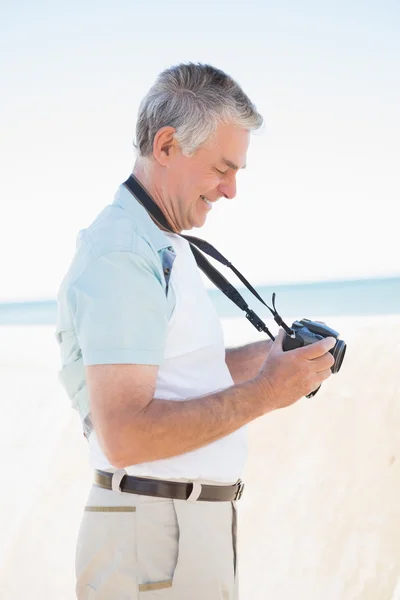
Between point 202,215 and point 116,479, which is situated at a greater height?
point 202,215

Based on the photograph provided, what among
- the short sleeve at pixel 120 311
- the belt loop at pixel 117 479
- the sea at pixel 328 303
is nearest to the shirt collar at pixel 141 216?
the short sleeve at pixel 120 311

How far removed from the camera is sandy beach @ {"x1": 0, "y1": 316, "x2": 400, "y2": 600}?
14.9 ft

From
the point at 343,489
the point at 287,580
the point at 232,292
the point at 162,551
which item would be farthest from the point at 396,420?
the point at 162,551

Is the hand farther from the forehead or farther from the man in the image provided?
the forehead

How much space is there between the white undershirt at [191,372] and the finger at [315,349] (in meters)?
0.24

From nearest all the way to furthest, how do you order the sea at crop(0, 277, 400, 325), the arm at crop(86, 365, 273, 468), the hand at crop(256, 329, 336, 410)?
the arm at crop(86, 365, 273, 468) → the hand at crop(256, 329, 336, 410) → the sea at crop(0, 277, 400, 325)

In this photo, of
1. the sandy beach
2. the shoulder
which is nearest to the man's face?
the shoulder

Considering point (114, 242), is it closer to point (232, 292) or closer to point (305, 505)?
point (232, 292)

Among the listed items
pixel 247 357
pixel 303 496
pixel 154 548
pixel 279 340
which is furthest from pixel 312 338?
pixel 303 496

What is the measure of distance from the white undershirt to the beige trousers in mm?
88

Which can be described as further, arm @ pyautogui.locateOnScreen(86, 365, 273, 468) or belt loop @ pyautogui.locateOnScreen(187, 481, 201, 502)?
belt loop @ pyautogui.locateOnScreen(187, 481, 201, 502)

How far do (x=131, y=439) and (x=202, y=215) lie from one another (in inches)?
30.0

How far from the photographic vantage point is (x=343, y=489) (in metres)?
4.95

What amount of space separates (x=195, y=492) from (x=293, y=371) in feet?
1.34
